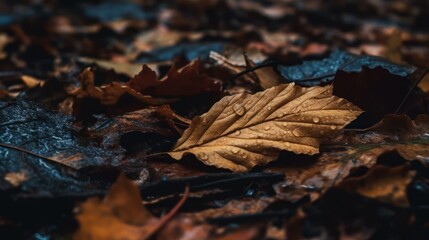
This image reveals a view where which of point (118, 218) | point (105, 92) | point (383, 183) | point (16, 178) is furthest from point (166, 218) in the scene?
point (105, 92)

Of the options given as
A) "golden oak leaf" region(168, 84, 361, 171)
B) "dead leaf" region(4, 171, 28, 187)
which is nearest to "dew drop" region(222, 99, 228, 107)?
"golden oak leaf" region(168, 84, 361, 171)

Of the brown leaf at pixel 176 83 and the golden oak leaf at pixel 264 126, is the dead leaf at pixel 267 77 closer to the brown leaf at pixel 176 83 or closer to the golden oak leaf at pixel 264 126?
the brown leaf at pixel 176 83

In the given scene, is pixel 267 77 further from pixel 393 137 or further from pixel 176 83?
pixel 393 137

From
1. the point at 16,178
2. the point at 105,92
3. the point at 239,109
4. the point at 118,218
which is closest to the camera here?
the point at 118,218

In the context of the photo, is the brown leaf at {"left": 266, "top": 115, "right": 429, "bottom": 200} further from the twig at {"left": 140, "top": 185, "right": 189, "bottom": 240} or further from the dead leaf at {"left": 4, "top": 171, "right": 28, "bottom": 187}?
the dead leaf at {"left": 4, "top": 171, "right": 28, "bottom": 187}

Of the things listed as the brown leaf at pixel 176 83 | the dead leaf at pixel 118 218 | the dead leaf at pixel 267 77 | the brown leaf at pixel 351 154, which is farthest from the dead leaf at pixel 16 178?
the dead leaf at pixel 267 77

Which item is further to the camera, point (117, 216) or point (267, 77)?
point (267, 77)
